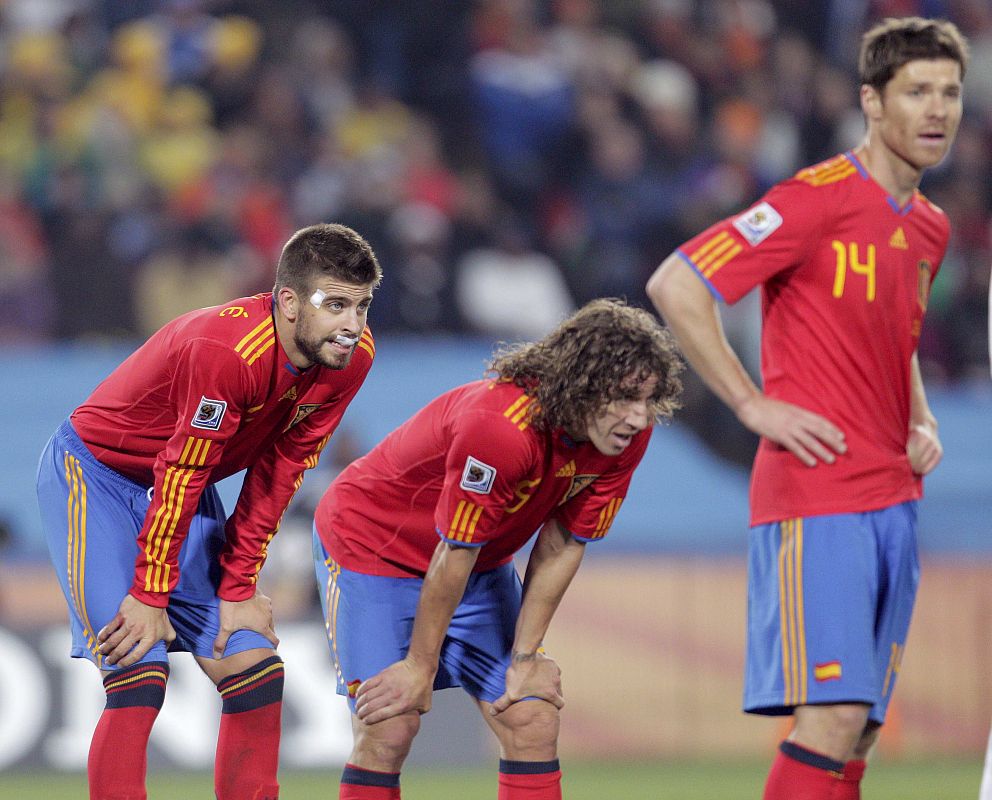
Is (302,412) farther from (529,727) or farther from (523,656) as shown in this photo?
(529,727)

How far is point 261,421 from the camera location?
14.7 feet

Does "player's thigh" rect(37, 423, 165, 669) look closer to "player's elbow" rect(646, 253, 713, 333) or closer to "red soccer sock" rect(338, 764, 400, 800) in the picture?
"red soccer sock" rect(338, 764, 400, 800)

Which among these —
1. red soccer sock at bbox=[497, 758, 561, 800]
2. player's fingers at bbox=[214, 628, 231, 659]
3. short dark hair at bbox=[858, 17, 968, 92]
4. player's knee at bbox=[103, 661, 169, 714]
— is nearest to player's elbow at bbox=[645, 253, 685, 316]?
short dark hair at bbox=[858, 17, 968, 92]

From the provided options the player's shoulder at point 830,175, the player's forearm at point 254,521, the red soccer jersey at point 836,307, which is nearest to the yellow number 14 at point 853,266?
the red soccer jersey at point 836,307

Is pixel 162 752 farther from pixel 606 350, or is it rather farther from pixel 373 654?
pixel 606 350

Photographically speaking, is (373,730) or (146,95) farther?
(146,95)

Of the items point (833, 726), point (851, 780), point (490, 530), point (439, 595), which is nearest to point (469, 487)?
point (490, 530)

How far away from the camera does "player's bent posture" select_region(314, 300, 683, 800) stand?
4.06m

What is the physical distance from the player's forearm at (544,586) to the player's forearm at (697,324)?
83 centimetres

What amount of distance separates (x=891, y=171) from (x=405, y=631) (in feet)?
6.51

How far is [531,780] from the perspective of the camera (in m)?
4.27

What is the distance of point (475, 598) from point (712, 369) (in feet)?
3.84

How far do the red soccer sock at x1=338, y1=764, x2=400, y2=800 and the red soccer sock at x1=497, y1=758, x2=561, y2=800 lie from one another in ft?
1.11

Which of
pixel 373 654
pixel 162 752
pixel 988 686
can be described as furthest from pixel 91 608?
pixel 988 686
